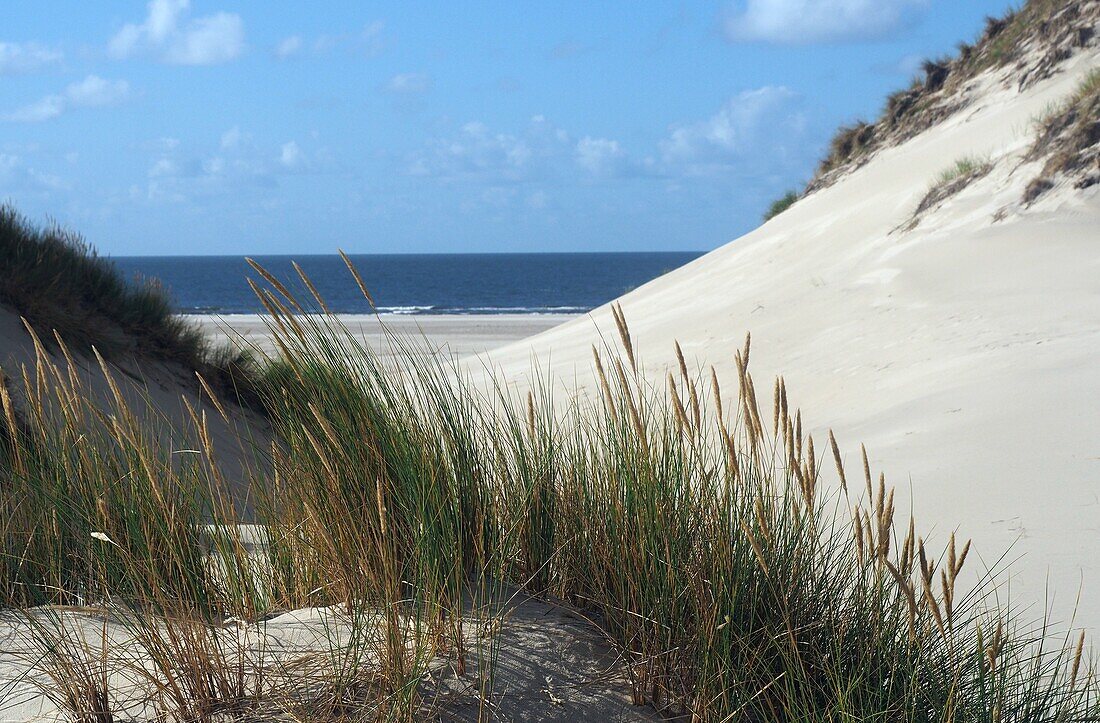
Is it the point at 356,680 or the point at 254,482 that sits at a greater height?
the point at 254,482

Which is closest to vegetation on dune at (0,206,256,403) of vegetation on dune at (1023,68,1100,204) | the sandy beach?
vegetation on dune at (1023,68,1100,204)

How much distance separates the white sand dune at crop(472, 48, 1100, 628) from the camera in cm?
403

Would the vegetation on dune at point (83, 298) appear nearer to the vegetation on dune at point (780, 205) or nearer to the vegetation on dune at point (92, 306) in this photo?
the vegetation on dune at point (92, 306)

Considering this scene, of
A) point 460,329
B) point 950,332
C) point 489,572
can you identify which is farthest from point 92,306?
point 460,329

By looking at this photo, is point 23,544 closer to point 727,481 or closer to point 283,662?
point 283,662

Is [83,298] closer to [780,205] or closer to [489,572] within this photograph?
[489,572]

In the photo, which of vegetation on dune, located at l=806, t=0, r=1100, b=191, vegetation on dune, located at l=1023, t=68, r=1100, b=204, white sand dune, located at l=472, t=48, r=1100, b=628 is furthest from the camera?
vegetation on dune, located at l=806, t=0, r=1100, b=191

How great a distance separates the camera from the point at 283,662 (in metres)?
2.09

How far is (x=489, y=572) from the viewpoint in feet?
8.05

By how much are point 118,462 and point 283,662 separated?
3.99 ft

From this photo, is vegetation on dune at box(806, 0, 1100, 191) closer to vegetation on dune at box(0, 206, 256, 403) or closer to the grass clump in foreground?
vegetation on dune at box(0, 206, 256, 403)

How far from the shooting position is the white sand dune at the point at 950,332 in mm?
4027

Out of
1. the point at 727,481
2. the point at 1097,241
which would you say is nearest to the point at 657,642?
the point at 727,481

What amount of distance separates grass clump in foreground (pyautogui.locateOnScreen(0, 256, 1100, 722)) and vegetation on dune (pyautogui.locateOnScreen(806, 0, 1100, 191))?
42.9 ft
